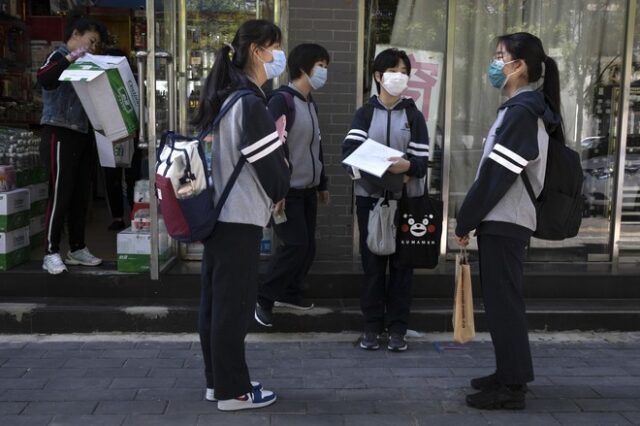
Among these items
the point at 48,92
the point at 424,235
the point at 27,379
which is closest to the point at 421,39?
the point at 424,235

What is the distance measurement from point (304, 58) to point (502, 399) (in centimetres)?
250

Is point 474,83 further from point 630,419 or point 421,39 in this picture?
point 630,419

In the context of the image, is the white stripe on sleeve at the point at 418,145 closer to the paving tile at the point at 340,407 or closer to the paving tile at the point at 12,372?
the paving tile at the point at 340,407

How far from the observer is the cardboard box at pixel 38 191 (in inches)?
224

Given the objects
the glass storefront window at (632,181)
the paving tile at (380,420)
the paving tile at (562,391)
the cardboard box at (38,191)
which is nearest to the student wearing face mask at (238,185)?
the paving tile at (380,420)

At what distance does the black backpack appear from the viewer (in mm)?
3527

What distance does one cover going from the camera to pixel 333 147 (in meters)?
5.41

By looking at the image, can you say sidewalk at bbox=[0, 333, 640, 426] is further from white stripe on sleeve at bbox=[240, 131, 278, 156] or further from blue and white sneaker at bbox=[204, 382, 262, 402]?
white stripe on sleeve at bbox=[240, 131, 278, 156]

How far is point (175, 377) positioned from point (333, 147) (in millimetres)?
2261

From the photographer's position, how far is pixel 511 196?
3.51 m

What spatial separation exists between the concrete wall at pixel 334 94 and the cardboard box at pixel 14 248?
2.35 meters

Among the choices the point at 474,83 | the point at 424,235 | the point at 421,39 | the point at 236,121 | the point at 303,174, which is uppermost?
the point at 421,39

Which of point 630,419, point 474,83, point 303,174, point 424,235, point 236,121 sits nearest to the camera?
point 236,121

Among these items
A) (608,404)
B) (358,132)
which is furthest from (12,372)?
(608,404)
